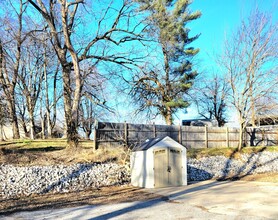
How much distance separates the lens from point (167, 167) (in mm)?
11078

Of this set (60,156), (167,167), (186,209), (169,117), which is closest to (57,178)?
(60,156)

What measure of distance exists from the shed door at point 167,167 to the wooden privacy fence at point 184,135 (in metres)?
3.40

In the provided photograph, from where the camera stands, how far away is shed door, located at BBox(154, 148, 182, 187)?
428 inches

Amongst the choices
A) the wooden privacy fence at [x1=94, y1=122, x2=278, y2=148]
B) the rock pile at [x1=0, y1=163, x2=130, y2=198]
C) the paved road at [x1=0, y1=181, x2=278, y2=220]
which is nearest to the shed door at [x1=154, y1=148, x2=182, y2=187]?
the rock pile at [x1=0, y1=163, x2=130, y2=198]

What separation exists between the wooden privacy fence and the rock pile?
211 centimetres

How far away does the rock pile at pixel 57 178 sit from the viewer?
361 inches

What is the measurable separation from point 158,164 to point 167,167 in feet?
1.49

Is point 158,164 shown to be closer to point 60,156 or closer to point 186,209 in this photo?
point 186,209

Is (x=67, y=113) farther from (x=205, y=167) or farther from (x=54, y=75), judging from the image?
(x=54, y=75)

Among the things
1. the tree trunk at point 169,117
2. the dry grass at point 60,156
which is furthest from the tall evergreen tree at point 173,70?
the dry grass at point 60,156

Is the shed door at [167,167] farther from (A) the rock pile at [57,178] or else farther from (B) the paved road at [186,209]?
(B) the paved road at [186,209]

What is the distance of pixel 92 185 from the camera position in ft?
34.6

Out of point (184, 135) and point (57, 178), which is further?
point (184, 135)

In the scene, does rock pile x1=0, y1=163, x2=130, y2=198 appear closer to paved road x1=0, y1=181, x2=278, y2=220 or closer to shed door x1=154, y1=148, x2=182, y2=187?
shed door x1=154, y1=148, x2=182, y2=187
